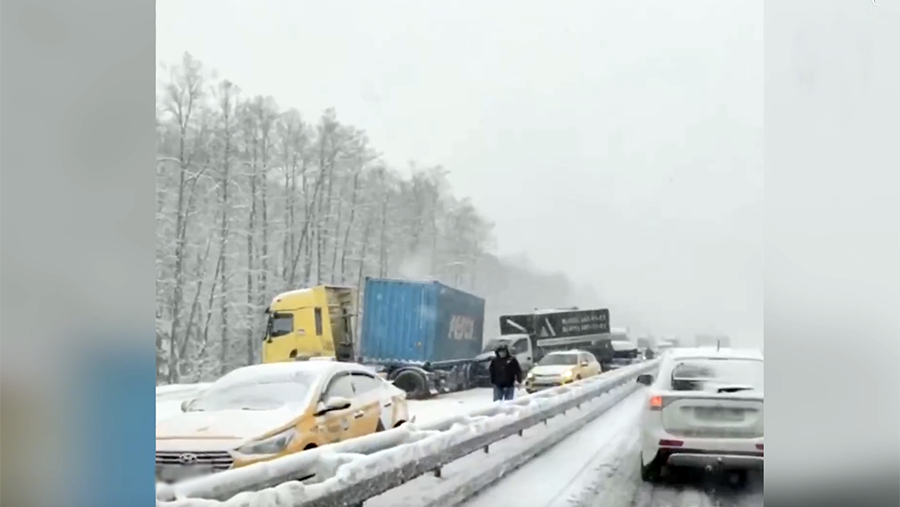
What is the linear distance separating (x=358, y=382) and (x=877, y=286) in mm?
1609

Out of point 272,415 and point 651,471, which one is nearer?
point 272,415

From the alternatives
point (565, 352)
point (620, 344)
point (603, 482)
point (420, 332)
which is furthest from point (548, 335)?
point (603, 482)

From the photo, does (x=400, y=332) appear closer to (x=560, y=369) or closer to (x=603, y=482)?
(x=560, y=369)

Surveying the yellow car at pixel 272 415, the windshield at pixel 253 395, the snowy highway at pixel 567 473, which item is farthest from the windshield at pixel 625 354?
the windshield at pixel 253 395

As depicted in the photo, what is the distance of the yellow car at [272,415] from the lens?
2.09 metres

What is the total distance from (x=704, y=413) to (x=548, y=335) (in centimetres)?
59

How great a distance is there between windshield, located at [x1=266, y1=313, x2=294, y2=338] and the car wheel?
118cm

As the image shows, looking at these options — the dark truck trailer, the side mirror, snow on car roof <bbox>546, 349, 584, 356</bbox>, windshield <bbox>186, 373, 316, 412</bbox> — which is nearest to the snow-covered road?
snow on car roof <bbox>546, 349, 584, 356</bbox>

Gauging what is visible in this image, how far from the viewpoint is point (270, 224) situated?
222 cm

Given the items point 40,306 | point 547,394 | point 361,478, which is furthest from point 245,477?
point 547,394

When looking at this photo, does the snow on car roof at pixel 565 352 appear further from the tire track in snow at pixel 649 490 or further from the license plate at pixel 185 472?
the license plate at pixel 185 472

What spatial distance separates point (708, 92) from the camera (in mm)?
2279

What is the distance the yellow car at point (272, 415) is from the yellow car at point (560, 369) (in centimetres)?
42

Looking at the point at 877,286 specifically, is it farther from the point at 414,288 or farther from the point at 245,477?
the point at 245,477
